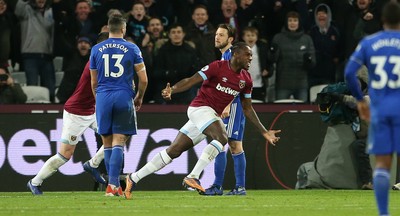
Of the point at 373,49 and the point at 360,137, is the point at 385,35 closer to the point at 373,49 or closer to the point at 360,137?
the point at 373,49

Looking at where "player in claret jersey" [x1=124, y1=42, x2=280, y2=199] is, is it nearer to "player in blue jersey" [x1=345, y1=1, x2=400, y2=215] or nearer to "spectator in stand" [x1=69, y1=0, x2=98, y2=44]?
"player in blue jersey" [x1=345, y1=1, x2=400, y2=215]

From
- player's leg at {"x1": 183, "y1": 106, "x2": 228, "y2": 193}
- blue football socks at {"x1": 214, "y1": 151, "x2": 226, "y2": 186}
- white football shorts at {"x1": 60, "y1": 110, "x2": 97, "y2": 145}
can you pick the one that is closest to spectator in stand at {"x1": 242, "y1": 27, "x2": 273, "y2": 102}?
blue football socks at {"x1": 214, "y1": 151, "x2": 226, "y2": 186}

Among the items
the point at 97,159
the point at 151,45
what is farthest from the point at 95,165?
the point at 151,45

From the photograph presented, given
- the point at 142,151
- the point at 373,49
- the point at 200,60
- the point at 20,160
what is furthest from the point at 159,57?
the point at 373,49

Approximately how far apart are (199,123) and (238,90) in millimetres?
691

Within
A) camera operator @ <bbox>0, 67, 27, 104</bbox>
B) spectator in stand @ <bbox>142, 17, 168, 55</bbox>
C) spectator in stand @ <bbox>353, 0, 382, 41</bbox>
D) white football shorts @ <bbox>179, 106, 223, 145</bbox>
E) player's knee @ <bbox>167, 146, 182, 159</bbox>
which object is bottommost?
player's knee @ <bbox>167, 146, 182, 159</bbox>

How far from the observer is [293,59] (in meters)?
17.8

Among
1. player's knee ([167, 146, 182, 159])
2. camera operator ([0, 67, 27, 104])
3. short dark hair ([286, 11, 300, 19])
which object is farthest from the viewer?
short dark hair ([286, 11, 300, 19])

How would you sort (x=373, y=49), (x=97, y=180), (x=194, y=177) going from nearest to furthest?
(x=373, y=49) → (x=194, y=177) → (x=97, y=180)

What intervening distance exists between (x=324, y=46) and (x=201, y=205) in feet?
24.8

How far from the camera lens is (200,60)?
695 inches

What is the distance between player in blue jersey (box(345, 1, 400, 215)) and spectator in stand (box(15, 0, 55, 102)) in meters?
9.64

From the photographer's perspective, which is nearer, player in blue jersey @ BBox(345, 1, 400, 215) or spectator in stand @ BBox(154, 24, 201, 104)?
player in blue jersey @ BBox(345, 1, 400, 215)

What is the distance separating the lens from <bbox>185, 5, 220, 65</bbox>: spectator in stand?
1772cm
